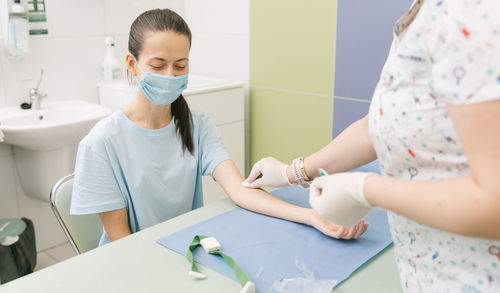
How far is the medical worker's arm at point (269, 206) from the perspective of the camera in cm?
110

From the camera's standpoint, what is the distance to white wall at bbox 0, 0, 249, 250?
2.48 metres

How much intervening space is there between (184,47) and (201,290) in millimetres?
769

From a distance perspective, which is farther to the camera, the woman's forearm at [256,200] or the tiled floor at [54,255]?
the tiled floor at [54,255]

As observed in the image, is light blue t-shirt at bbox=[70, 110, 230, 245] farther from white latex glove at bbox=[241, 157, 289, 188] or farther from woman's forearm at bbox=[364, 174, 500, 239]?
woman's forearm at bbox=[364, 174, 500, 239]

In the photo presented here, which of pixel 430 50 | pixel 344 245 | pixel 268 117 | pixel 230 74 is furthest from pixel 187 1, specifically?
pixel 430 50

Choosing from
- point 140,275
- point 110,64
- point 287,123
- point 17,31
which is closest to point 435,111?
point 140,275

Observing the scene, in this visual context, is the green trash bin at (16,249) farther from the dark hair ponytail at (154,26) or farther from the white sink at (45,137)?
the dark hair ponytail at (154,26)

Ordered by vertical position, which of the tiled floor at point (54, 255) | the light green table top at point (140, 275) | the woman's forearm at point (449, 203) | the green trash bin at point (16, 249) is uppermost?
the woman's forearm at point (449, 203)

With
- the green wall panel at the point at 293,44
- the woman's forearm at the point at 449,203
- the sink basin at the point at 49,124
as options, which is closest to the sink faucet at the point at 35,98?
the sink basin at the point at 49,124

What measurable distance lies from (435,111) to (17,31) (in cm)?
225

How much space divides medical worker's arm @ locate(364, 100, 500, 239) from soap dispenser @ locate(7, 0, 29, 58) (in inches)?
88.1

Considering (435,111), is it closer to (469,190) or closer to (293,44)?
(469,190)

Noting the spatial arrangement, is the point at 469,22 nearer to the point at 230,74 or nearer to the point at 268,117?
the point at 268,117

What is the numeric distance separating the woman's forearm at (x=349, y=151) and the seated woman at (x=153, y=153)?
18cm
